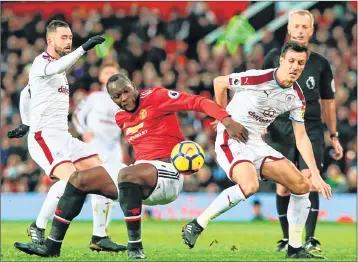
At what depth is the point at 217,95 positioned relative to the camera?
925 centimetres

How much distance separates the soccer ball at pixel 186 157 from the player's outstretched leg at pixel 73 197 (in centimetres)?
62

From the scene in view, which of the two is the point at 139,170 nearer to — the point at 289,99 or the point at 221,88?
the point at 221,88

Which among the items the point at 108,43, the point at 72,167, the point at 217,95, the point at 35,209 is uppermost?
the point at 108,43

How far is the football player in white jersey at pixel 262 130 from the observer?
876 centimetres

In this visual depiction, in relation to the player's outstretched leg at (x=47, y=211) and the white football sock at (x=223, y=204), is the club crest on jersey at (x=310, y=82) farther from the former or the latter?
the player's outstretched leg at (x=47, y=211)

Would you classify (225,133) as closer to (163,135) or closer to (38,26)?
(163,135)

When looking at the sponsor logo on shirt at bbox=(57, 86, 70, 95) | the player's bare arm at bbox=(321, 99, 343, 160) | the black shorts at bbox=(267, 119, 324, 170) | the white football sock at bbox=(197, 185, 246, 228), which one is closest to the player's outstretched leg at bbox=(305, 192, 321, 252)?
the black shorts at bbox=(267, 119, 324, 170)

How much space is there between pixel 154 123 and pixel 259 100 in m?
1.06

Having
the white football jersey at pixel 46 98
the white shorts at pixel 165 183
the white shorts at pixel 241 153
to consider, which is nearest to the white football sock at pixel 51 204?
the white football jersey at pixel 46 98

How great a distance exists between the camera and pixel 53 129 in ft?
31.5

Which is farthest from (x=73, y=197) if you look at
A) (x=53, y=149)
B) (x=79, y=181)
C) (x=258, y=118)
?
(x=258, y=118)

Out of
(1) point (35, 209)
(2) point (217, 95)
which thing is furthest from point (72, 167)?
(1) point (35, 209)

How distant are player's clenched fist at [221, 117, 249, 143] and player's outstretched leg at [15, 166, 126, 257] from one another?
117 centimetres

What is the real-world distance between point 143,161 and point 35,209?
9191mm
